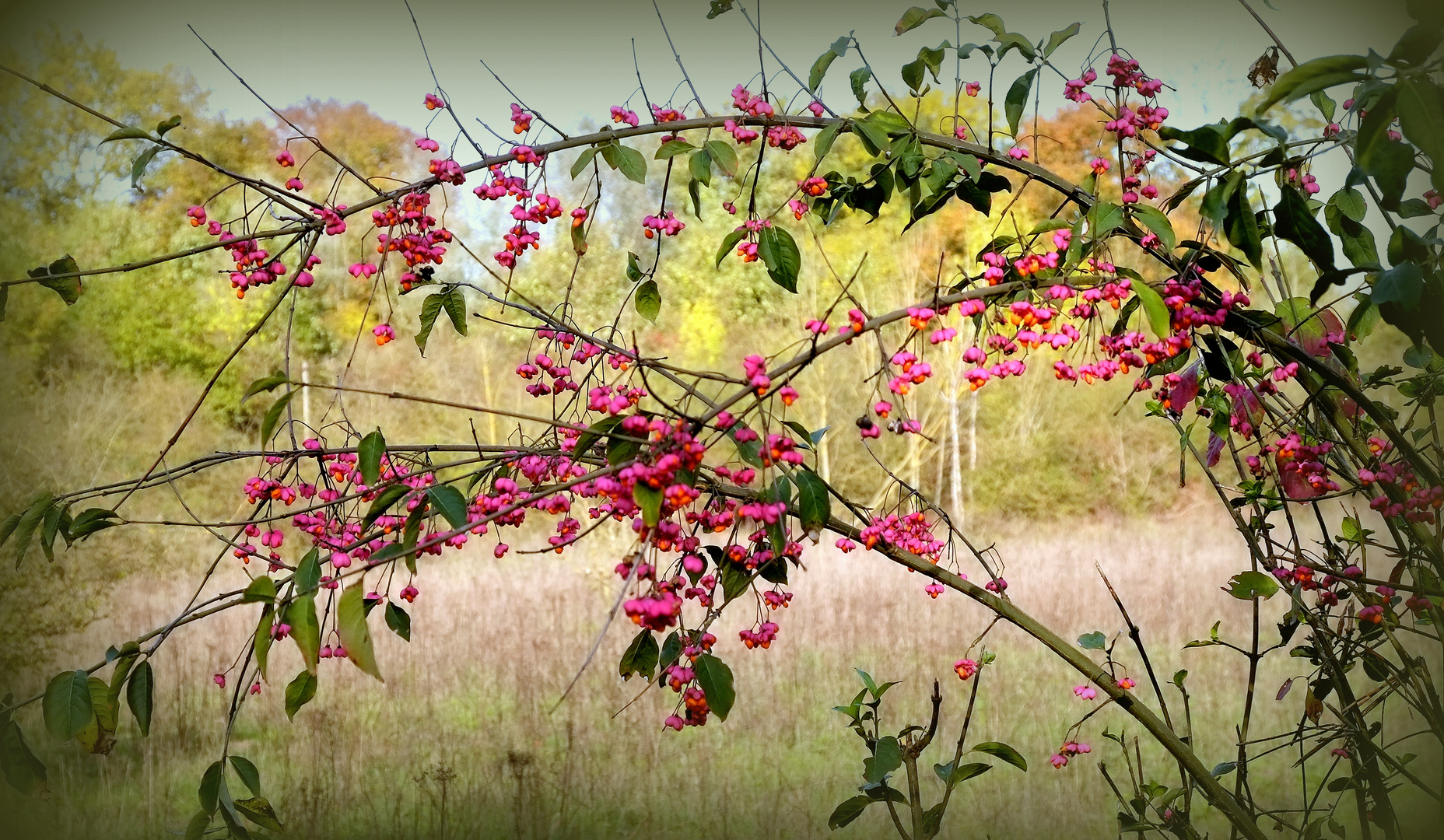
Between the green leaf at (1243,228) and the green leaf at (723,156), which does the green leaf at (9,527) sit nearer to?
the green leaf at (723,156)

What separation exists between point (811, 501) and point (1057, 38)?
61 cm

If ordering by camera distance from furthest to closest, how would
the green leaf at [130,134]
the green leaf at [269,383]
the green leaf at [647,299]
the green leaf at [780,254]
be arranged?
the green leaf at [647,299] < the green leaf at [780,254] < the green leaf at [130,134] < the green leaf at [269,383]

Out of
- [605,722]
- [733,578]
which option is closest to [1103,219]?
[733,578]

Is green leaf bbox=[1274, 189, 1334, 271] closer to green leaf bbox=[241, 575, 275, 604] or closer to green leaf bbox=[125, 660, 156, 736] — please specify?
green leaf bbox=[241, 575, 275, 604]

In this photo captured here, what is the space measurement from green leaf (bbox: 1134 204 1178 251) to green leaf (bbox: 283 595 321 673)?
2.64 ft

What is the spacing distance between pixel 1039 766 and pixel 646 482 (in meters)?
2.84

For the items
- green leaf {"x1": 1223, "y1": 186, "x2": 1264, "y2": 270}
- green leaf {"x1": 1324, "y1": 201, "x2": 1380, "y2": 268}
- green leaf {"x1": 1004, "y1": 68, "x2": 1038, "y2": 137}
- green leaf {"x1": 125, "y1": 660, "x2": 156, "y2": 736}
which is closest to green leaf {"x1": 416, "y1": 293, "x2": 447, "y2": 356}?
green leaf {"x1": 125, "y1": 660, "x2": 156, "y2": 736}

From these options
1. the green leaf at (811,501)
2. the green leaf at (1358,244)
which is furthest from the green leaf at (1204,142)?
the green leaf at (811,501)

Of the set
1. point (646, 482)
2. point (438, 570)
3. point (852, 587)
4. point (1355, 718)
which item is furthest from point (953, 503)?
point (646, 482)

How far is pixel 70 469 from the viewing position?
5.52 m

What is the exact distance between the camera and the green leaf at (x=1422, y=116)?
0.63 m

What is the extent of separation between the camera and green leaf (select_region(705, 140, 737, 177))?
3.47 feet

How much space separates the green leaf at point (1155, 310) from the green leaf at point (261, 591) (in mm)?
732

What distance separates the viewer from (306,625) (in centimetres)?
70
